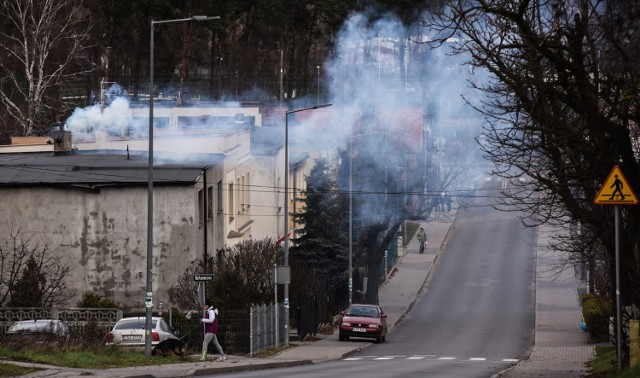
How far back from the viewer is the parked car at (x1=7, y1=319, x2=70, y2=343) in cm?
2786

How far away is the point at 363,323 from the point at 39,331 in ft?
52.7

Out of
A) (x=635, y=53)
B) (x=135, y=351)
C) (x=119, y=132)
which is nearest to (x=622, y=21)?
(x=635, y=53)

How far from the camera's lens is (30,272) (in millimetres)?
38938

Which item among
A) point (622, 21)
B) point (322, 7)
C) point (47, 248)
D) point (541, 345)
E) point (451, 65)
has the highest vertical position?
point (322, 7)

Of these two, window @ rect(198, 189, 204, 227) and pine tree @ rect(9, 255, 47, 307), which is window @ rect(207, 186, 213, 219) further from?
pine tree @ rect(9, 255, 47, 307)

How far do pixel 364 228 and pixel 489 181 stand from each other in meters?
42.3

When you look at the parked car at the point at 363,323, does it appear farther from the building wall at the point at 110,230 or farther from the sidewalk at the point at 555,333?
the building wall at the point at 110,230

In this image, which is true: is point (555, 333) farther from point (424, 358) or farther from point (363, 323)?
point (424, 358)

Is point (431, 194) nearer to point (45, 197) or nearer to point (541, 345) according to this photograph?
point (541, 345)

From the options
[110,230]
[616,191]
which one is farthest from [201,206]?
[616,191]

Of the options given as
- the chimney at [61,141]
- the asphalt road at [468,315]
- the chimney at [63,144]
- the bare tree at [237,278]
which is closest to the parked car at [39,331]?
the asphalt road at [468,315]

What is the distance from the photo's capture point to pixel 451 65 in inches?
2105

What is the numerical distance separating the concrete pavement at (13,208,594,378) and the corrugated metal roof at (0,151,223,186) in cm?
745

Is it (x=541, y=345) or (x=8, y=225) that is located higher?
(x=8, y=225)
